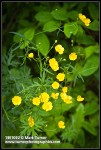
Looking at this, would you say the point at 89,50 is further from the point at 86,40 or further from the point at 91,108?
the point at 91,108

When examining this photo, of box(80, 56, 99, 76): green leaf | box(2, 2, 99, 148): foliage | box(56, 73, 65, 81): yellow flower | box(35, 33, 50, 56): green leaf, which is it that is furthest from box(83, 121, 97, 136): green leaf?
box(56, 73, 65, 81): yellow flower

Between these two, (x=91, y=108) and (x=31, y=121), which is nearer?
(x=31, y=121)

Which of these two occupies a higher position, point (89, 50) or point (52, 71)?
point (89, 50)

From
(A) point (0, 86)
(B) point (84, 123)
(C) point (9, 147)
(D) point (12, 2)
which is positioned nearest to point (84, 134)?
(B) point (84, 123)

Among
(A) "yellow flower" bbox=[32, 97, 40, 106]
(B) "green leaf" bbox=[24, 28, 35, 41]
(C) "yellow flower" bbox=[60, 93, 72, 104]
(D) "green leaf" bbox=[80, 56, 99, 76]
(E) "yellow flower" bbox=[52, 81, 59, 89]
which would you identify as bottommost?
(A) "yellow flower" bbox=[32, 97, 40, 106]

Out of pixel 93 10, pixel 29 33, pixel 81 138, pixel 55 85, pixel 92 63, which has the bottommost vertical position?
pixel 81 138

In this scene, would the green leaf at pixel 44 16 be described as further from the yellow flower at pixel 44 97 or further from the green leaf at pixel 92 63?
the yellow flower at pixel 44 97

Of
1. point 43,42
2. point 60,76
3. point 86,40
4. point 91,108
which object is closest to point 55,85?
point 60,76

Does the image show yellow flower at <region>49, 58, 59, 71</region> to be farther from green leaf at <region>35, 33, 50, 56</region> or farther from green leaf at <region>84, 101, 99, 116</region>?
green leaf at <region>84, 101, 99, 116</region>
